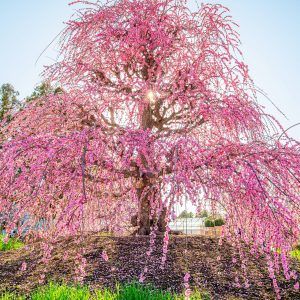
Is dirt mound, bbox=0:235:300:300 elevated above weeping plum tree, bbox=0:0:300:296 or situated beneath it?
situated beneath

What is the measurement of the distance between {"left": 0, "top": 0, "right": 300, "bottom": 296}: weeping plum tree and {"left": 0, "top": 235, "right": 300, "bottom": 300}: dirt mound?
504 millimetres

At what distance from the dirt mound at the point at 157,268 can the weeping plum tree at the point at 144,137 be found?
0.50 meters

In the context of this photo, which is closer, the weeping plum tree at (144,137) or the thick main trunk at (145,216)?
the weeping plum tree at (144,137)

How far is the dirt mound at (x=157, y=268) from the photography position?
4.32 metres

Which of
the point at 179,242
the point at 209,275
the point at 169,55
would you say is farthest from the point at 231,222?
the point at 169,55

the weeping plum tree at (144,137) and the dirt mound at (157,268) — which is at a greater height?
the weeping plum tree at (144,137)

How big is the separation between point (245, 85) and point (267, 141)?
1154 millimetres

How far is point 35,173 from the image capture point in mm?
4129

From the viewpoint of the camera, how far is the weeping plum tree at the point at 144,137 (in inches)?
141

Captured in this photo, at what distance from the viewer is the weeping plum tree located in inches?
141

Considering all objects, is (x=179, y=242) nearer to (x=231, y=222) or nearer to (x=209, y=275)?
(x=209, y=275)

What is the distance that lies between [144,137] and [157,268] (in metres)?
1.88

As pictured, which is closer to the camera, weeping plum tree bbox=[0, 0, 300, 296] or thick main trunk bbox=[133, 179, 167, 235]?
weeping plum tree bbox=[0, 0, 300, 296]

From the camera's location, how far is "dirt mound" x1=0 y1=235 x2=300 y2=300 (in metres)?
4.32
